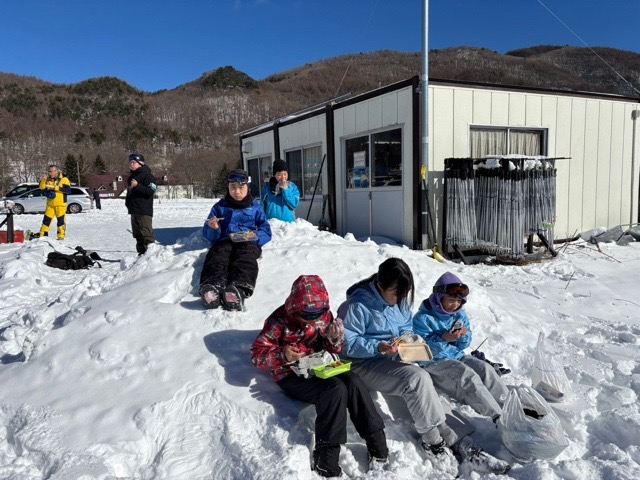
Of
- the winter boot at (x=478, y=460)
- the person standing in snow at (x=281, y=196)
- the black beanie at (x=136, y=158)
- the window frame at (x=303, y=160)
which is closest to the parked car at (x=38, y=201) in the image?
the window frame at (x=303, y=160)

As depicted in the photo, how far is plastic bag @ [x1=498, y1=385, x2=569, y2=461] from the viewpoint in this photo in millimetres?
2766

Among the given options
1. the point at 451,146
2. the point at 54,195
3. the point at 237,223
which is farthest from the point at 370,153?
the point at 54,195

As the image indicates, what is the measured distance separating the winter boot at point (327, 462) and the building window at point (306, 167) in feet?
33.3

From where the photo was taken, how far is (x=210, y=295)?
13.0 feet

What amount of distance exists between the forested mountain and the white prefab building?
234 feet

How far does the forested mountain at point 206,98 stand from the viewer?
98913mm

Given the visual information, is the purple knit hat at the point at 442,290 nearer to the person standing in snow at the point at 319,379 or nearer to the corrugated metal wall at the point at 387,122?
the person standing in snow at the point at 319,379

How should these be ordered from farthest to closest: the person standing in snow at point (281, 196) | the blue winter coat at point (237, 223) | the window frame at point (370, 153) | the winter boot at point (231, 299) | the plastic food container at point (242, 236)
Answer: the window frame at point (370, 153) → the person standing in snow at point (281, 196) → the blue winter coat at point (237, 223) → the plastic food container at point (242, 236) → the winter boot at point (231, 299)

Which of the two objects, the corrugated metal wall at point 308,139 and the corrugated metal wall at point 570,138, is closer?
the corrugated metal wall at point 570,138

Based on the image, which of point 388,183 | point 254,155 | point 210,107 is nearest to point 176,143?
point 210,107

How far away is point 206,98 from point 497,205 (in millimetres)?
142934

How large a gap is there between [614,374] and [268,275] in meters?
3.11

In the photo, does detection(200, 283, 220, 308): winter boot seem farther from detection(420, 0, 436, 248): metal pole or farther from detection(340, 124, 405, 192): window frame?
detection(340, 124, 405, 192): window frame

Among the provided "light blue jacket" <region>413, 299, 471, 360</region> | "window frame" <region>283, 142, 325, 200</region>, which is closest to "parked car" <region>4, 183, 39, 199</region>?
"window frame" <region>283, 142, 325, 200</region>
